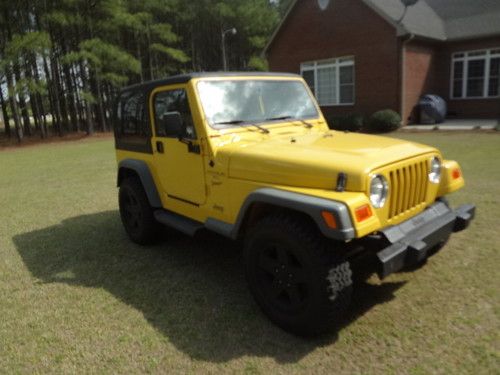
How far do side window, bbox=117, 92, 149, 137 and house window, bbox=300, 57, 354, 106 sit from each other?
16.1 meters

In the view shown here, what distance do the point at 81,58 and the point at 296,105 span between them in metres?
24.3

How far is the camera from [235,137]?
13.0 ft

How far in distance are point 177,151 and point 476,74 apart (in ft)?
60.9

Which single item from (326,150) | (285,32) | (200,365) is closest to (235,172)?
(326,150)

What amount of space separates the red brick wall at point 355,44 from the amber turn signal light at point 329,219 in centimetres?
1697

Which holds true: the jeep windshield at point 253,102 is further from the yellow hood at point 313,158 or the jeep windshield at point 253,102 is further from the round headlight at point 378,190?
the round headlight at point 378,190

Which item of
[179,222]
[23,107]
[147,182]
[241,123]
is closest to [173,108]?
[241,123]

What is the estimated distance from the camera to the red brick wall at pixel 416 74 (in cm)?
1816

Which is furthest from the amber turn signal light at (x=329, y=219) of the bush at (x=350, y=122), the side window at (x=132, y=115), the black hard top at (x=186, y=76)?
the bush at (x=350, y=122)

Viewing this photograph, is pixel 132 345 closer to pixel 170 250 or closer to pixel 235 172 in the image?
pixel 235 172

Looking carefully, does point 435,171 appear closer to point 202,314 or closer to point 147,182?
point 202,314

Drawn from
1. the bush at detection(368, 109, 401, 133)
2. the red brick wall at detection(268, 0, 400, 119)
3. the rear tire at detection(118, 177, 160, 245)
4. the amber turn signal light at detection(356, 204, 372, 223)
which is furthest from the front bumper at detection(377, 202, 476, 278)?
the red brick wall at detection(268, 0, 400, 119)

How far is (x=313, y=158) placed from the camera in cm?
327

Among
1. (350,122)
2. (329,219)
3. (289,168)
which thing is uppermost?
(289,168)
